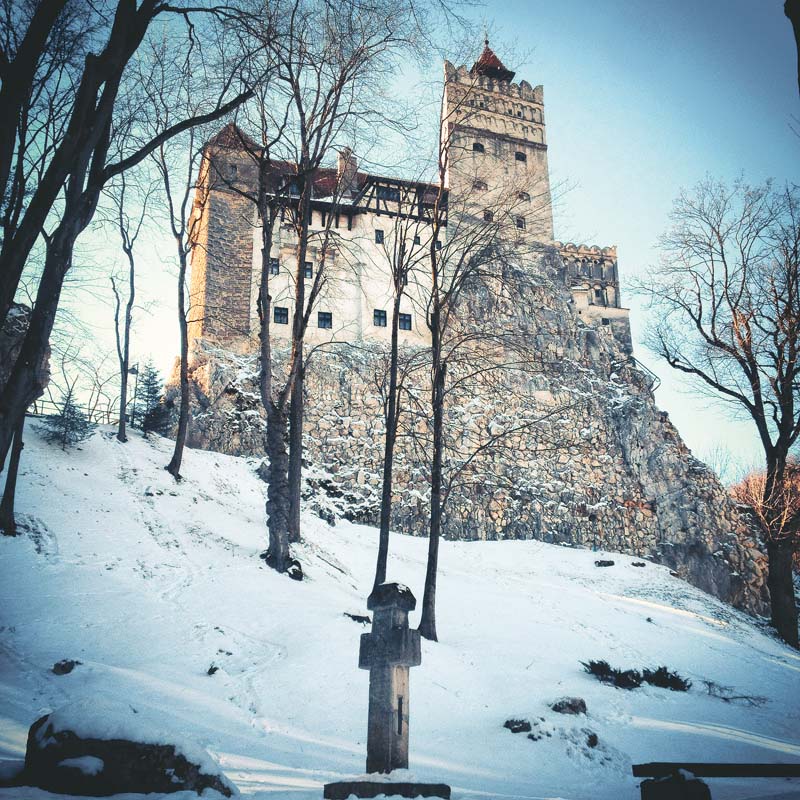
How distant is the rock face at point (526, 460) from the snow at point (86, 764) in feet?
64.8

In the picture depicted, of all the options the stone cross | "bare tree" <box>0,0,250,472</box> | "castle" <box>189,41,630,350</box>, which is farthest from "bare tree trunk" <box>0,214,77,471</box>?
"castle" <box>189,41,630,350</box>

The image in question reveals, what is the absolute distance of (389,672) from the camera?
5930mm

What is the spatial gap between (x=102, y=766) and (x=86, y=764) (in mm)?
96

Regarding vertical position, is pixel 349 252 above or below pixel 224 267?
above

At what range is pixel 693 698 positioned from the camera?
36.5 feet

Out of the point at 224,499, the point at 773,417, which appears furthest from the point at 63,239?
the point at 773,417

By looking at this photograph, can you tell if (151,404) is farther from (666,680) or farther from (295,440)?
(666,680)

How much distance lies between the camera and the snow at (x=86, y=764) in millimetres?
4027

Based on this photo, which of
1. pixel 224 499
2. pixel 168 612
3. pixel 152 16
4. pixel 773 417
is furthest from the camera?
pixel 224 499

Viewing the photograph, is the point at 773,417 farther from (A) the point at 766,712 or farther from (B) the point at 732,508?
(B) the point at 732,508

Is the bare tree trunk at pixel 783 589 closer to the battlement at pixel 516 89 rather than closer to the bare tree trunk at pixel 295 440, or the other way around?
the bare tree trunk at pixel 295 440

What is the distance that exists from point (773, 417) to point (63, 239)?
15.6 meters

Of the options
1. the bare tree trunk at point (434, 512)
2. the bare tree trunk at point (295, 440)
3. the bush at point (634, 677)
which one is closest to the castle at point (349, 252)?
the bare tree trunk at point (295, 440)

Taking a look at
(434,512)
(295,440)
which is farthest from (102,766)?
(295,440)
